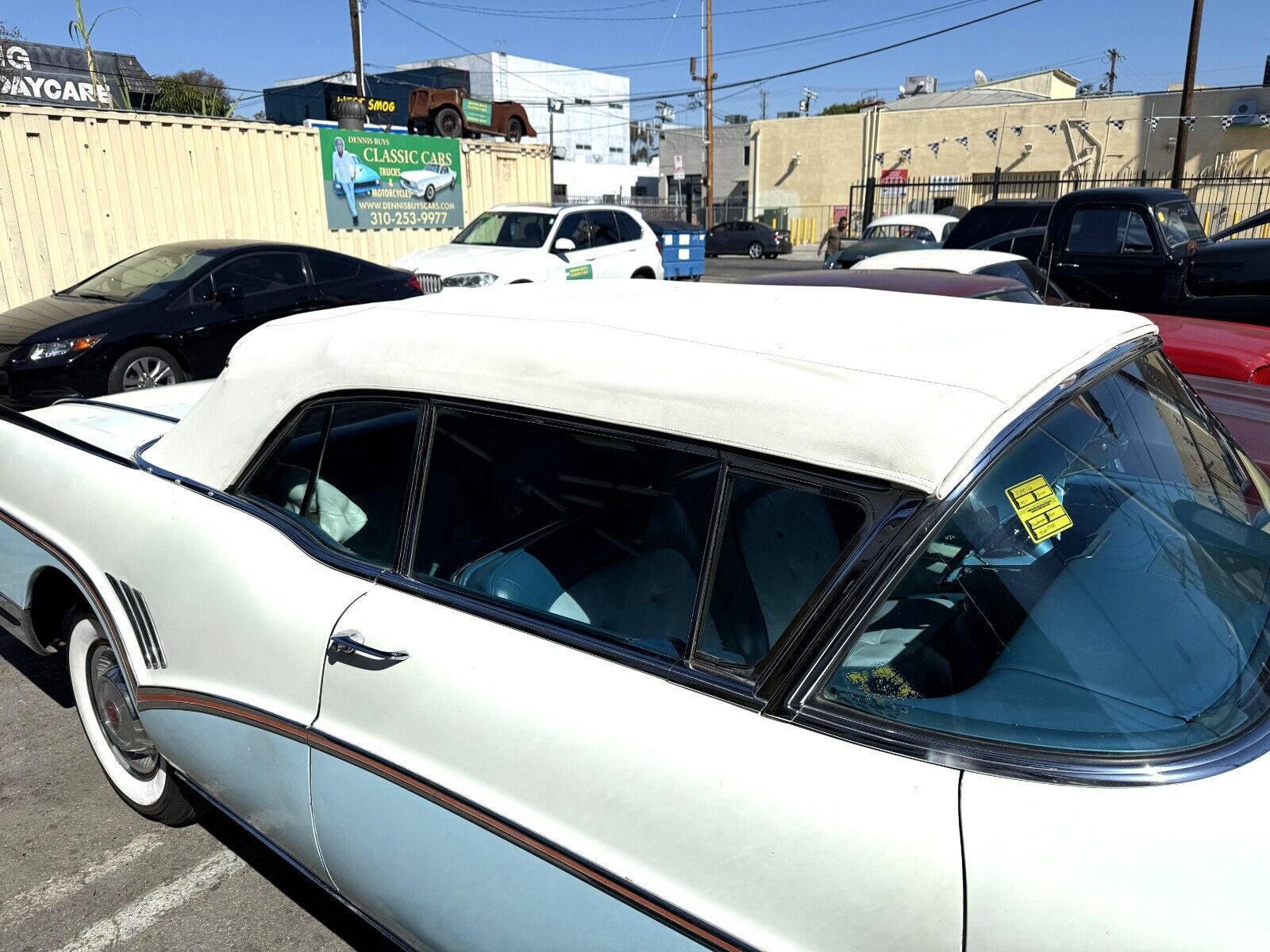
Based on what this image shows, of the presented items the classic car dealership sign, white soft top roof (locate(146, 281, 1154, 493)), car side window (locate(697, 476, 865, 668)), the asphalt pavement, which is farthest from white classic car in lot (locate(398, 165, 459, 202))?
car side window (locate(697, 476, 865, 668))

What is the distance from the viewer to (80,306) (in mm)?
8070

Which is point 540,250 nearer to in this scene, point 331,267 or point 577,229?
point 577,229

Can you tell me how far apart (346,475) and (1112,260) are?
7986 millimetres

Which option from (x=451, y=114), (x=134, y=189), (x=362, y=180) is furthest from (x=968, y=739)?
(x=451, y=114)

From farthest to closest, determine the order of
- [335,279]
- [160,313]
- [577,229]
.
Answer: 1. [577,229]
2. [335,279]
3. [160,313]

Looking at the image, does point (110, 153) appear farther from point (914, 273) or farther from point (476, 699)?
point (476, 699)

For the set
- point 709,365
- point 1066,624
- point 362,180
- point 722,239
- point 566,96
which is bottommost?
point 722,239

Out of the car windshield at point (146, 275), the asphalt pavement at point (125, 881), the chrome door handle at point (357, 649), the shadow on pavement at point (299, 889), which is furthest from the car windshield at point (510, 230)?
the chrome door handle at point (357, 649)

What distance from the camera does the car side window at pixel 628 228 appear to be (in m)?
13.2

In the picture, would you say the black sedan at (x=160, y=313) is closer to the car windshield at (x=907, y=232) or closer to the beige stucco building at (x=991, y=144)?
the car windshield at (x=907, y=232)

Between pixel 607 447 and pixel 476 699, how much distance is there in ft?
1.90

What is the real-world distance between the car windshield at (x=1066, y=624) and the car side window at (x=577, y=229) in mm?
11046

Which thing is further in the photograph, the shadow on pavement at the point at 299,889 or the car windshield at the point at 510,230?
the car windshield at the point at 510,230

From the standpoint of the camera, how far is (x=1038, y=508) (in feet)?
4.95
